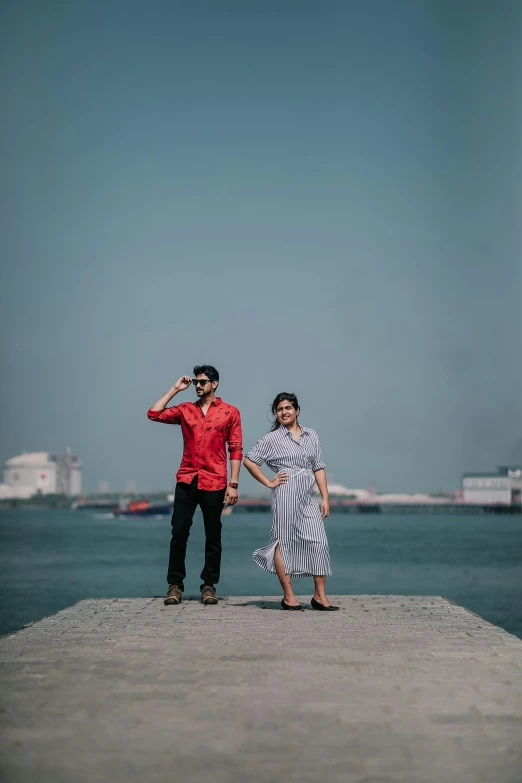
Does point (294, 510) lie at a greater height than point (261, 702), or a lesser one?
greater

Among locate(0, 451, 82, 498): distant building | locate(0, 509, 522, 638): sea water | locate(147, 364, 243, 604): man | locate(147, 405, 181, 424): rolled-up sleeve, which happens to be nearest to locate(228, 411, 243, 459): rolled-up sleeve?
locate(147, 364, 243, 604): man

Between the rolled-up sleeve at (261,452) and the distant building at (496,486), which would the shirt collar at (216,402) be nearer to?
the rolled-up sleeve at (261,452)

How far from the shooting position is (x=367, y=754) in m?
2.98

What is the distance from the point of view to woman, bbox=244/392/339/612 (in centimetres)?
725

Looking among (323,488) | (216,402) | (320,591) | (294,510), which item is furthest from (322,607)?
(216,402)

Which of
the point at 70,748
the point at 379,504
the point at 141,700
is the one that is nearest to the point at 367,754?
the point at 70,748

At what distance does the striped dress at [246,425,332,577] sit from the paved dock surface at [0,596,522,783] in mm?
991

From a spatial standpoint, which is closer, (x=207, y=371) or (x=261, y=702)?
(x=261, y=702)

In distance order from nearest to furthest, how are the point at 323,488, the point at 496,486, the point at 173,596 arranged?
the point at 323,488 → the point at 173,596 → the point at 496,486

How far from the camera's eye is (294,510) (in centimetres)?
732

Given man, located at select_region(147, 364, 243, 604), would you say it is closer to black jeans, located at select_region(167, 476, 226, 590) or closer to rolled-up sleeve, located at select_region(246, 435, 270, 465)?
black jeans, located at select_region(167, 476, 226, 590)

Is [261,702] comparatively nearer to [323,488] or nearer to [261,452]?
[323,488]

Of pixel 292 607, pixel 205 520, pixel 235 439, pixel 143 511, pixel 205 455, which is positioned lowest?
pixel 143 511

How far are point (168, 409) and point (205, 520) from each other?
80cm
